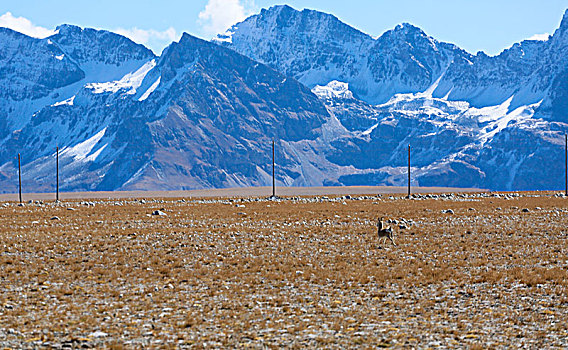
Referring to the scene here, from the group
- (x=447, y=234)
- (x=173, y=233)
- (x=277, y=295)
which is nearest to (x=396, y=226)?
(x=447, y=234)

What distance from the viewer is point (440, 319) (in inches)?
781

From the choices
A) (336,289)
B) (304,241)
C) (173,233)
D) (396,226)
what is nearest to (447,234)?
(396,226)

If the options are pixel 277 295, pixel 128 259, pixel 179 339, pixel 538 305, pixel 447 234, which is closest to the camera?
pixel 179 339

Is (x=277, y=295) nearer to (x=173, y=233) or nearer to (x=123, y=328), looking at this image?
(x=123, y=328)

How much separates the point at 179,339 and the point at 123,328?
1.85m

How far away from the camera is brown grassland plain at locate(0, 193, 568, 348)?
1802 centimetres

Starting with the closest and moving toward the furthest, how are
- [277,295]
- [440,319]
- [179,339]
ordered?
[179,339] → [440,319] → [277,295]

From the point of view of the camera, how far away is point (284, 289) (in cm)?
2447

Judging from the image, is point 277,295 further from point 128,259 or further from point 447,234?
point 447,234

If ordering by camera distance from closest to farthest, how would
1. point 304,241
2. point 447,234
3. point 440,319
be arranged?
point 440,319 → point 304,241 → point 447,234

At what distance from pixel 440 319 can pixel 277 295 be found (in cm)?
575

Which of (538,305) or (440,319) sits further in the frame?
(538,305)

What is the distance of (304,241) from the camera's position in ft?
125

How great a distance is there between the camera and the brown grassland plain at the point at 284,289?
18.0 meters
